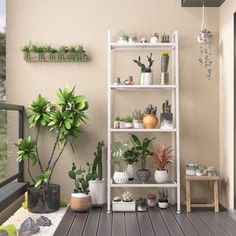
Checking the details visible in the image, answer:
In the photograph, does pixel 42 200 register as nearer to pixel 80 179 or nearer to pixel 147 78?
pixel 80 179

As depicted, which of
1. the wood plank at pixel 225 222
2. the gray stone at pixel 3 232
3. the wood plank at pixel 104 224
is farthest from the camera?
the wood plank at pixel 225 222

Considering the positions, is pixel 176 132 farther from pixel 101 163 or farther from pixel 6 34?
pixel 6 34

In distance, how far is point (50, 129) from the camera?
5.15m

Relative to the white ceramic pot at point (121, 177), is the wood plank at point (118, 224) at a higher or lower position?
lower

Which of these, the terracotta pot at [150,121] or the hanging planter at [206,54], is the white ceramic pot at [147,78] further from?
the hanging planter at [206,54]

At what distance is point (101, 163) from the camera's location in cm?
515

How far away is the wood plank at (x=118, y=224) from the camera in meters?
4.02

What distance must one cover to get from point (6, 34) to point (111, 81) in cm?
148

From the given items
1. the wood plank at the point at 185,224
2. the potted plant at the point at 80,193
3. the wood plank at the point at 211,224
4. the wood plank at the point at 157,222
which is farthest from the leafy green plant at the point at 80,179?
the wood plank at the point at 211,224

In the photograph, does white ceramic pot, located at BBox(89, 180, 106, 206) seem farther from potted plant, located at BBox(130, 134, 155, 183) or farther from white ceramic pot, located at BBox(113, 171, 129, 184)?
potted plant, located at BBox(130, 134, 155, 183)

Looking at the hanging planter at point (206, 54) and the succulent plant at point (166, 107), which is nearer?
the succulent plant at point (166, 107)

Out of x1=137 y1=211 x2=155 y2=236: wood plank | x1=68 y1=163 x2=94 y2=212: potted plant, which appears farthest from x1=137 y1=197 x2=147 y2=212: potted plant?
x1=68 y1=163 x2=94 y2=212: potted plant

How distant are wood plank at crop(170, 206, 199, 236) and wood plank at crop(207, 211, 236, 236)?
1.01ft

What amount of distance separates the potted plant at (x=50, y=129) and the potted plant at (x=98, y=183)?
0.36 metres
